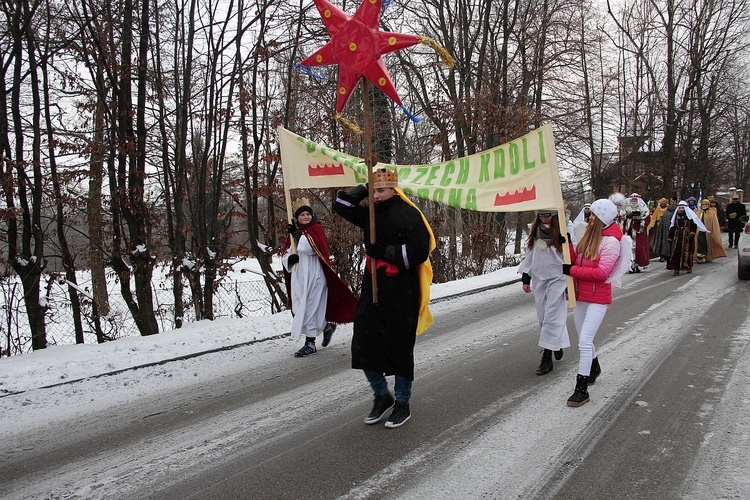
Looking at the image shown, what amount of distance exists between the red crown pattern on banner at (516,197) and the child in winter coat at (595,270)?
83 centimetres

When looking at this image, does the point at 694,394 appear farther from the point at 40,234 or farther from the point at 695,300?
the point at 40,234

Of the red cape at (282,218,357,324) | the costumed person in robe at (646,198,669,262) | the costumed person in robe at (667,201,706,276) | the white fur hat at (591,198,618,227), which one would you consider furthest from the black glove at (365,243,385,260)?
the costumed person in robe at (646,198,669,262)

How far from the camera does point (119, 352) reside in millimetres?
7059

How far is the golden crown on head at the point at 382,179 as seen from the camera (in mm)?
4523

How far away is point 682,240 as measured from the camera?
14.3 metres

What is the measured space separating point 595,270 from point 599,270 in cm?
3

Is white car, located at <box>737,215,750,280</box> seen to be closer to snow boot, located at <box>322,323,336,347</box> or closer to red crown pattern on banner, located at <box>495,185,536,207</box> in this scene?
red crown pattern on banner, located at <box>495,185,536,207</box>

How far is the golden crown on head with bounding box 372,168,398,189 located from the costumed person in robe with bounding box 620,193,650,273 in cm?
1216

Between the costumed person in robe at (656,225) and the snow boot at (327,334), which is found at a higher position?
the costumed person in robe at (656,225)

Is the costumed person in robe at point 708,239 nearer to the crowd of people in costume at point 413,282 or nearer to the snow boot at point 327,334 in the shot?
the crowd of people in costume at point 413,282

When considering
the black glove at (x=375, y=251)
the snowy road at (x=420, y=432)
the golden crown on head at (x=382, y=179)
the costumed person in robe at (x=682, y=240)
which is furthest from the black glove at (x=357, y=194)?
the costumed person in robe at (x=682, y=240)

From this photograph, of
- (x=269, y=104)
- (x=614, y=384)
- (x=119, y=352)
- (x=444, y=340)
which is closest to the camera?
(x=614, y=384)

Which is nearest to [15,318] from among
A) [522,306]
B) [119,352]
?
[119,352]

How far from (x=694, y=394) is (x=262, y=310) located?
9.16 meters
